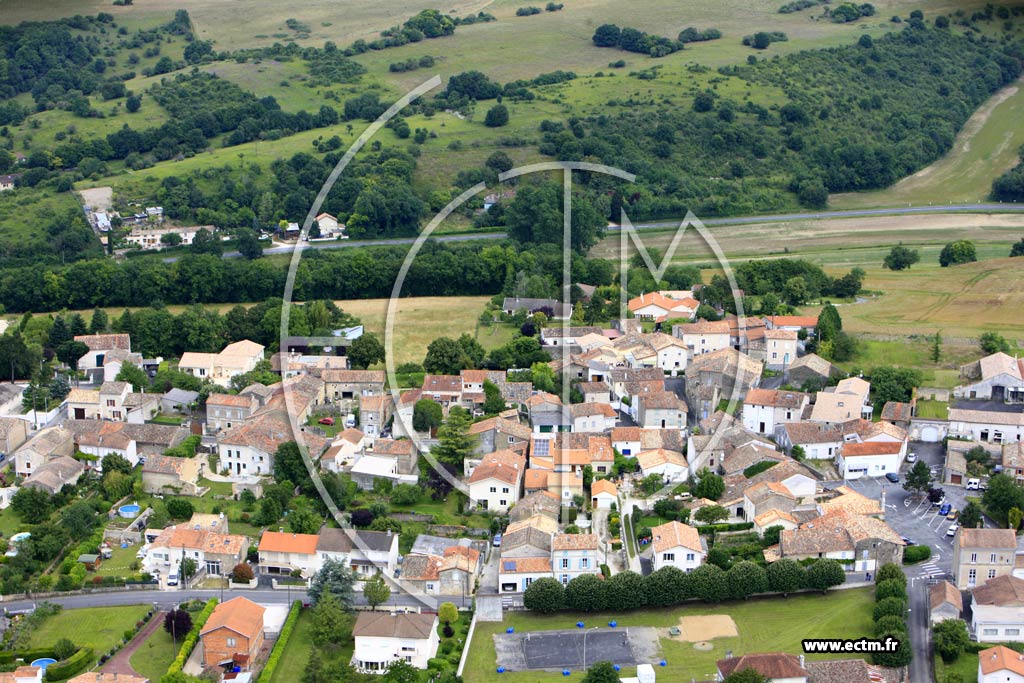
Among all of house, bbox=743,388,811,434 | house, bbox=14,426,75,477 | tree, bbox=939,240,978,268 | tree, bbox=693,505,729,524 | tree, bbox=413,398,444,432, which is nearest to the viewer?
tree, bbox=693,505,729,524

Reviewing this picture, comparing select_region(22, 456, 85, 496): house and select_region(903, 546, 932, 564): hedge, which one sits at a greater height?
select_region(22, 456, 85, 496): house

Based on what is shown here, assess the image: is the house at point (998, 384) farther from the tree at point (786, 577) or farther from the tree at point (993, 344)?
the tree at point (786, 577)

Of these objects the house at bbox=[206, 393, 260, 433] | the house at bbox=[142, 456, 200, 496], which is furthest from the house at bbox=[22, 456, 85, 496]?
the house at bbox=[206, 393, 260, 433]

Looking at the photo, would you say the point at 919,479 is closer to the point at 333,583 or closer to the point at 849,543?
the point at 849,543

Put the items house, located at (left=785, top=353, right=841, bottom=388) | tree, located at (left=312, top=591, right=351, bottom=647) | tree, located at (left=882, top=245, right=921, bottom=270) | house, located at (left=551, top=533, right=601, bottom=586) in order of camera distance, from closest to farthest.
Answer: tree, located at (left=312, top=591, right=351, bottom=647) → house, located at (left=551, top=533, right=601, bottom=586) → house, located at (left=785, top=353, right=841, bottom=388) → tree, located at (left=882, top=245, right=921, bottom=270)

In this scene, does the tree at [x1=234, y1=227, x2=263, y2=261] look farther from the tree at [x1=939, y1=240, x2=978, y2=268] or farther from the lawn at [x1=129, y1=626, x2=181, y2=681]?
the lawn at [x1=129, y1=626, x2=181, y2=681]

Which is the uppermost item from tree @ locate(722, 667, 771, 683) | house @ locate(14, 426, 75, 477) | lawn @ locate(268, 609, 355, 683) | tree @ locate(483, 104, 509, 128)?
tree @ locate(483, 104, 509, 128)

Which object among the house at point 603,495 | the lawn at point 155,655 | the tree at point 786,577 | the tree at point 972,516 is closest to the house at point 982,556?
the tree at point 972,516

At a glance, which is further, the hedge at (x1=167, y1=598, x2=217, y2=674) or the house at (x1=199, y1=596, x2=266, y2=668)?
the house at (x1=199, y1=596, x2=266, y2=668)
